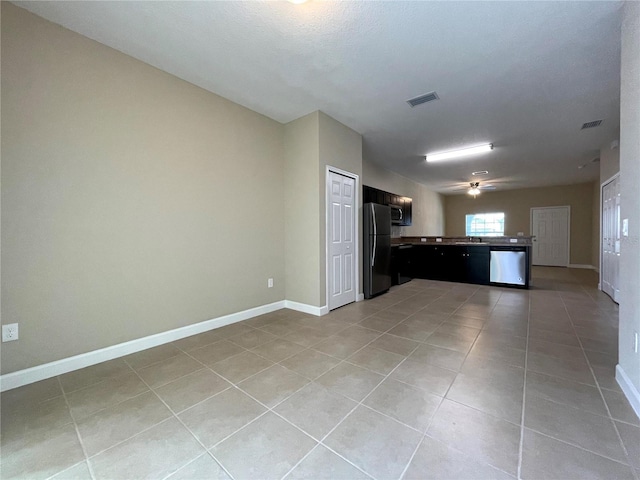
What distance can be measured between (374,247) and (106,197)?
353cm

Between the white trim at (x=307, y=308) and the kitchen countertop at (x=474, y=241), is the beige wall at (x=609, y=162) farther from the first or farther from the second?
the white trim at (x=307, y=308)

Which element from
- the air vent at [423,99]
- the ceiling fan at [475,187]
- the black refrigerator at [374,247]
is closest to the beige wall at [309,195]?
the black refrigerator at [374,247]

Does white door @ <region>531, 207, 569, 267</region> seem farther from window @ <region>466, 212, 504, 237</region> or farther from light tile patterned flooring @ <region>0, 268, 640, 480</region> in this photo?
light tile patterned flooring @ <region>0, 268, 640, 480</region>

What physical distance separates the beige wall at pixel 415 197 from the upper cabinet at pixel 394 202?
42 centimetres

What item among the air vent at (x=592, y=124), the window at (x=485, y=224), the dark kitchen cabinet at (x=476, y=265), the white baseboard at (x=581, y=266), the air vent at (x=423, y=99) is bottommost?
the white baseboard at (x=581, y=266)

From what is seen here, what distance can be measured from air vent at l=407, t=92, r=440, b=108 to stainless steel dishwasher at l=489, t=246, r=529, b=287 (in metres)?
3.65

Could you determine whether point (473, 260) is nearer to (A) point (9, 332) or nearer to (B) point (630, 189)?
(B) point (630, 189)

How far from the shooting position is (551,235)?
868 centimetres

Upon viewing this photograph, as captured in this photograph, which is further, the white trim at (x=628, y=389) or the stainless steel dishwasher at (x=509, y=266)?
the stainless steel dishwasher at (x=509, y=266)

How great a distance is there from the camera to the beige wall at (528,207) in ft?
26.7

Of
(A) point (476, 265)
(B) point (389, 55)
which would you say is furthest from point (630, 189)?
(A) point (476, 265)

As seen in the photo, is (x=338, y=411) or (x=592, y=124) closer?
(x=338, y=411)

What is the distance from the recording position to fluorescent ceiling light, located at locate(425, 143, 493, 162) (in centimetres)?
489

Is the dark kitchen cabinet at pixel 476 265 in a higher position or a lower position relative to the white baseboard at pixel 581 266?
higher
